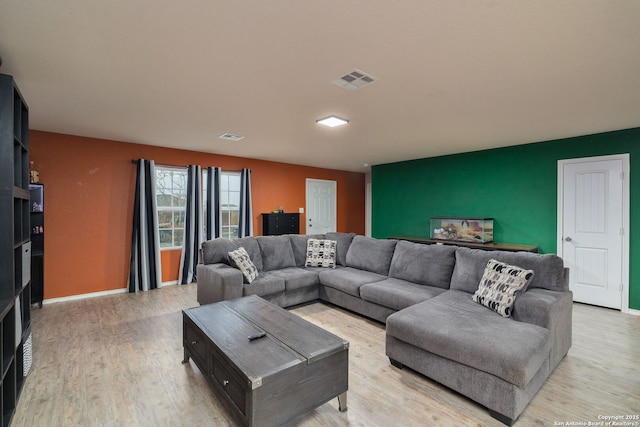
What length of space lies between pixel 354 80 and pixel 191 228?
394 cm

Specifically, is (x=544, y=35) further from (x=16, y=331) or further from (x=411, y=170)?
(x=411, y=170)

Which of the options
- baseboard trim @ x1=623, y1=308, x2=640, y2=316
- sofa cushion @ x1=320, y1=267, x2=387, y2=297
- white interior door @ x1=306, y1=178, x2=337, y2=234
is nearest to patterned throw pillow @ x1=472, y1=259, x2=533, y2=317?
sofa cushion @ x1=320, y1=267, x2=387, y2=297

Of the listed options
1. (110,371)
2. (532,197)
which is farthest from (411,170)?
(110,371)

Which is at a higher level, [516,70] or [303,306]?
[516,70]

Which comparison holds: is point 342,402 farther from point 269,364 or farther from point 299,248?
point 299,248

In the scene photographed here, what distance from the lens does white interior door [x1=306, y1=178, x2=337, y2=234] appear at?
7.16 m

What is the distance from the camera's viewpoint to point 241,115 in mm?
3240

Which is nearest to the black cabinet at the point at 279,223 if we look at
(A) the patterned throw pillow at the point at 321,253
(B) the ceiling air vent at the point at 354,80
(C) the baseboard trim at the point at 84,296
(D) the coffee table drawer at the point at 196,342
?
(A) the patterned throw pillow at the point at 321,253

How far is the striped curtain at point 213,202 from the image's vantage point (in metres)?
5.30

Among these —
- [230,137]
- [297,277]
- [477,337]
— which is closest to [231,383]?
[477,337]

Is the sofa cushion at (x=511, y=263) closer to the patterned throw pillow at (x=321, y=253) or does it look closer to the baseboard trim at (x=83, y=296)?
the patterned throw pillow at (x=321, y=253)

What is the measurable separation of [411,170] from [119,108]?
17.0 feet

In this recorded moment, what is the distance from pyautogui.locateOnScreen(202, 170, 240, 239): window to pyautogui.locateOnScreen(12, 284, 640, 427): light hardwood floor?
8.43ft

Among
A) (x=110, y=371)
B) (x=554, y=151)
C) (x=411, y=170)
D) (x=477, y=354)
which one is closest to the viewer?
(x=477, y=354)
